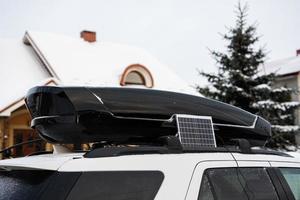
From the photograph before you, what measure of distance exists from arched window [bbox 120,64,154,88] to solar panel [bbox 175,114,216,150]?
15.7 metres

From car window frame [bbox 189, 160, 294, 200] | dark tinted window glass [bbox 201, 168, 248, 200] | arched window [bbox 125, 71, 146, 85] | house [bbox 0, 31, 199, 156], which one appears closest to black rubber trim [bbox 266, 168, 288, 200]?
car window frame [bbox 189, 160, 294, 200]

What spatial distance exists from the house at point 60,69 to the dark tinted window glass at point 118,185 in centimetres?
1273

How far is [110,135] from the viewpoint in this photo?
2842mm

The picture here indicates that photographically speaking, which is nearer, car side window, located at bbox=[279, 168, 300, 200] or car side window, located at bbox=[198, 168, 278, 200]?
car side window, located at bbox=[198, 168, 278, 200]

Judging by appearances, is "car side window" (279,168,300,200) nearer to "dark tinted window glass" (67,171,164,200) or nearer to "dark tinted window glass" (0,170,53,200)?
"dark tinted window glass" (67,171,164,200)

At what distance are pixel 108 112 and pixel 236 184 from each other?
905 mm

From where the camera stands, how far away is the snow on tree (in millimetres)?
17562

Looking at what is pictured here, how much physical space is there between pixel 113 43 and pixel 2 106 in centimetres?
981

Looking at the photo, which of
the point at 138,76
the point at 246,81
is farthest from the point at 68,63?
the point at 246,81

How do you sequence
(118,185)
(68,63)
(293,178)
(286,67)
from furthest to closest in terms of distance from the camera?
(286,67) → (68,63) → (293,178) → (118,185)

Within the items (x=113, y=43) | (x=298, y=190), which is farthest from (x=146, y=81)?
(x=298, y=190)

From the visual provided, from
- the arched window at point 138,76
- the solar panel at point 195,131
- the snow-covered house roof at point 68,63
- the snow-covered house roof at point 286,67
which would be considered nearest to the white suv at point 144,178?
the solar panel at point 195,131

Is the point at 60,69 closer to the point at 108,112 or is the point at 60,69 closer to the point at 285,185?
the point at 108,112

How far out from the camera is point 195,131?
9.61 feet
